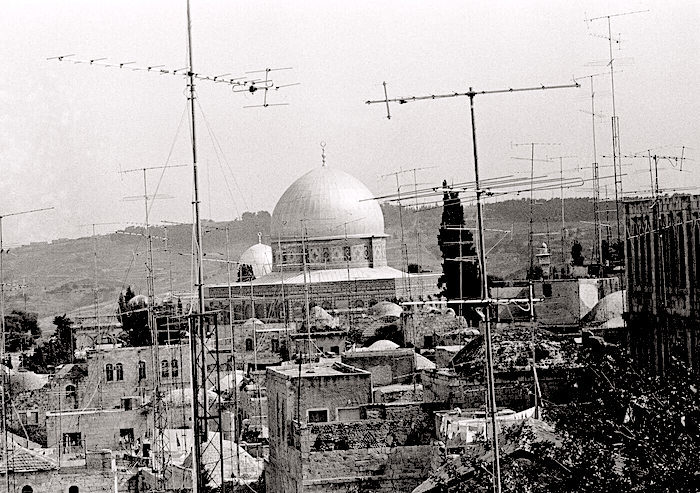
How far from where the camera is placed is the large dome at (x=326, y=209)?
157ft

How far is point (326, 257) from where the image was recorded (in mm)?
47688

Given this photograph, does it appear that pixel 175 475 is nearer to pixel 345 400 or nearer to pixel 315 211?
pixel 345 400

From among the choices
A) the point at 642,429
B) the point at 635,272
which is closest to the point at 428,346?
the point at 635,272

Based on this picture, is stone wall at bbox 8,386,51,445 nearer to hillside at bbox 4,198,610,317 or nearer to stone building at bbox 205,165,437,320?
stone building at bbox 205,165,437,320

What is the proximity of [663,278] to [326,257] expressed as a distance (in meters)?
27.1

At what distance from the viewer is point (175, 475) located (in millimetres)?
19438

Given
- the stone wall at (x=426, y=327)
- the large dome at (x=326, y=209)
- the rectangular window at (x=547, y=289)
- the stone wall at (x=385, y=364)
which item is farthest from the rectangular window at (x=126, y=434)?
the large dome at (x=326, y=209)

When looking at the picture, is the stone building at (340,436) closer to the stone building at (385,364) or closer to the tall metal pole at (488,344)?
the stone building at (385,364)

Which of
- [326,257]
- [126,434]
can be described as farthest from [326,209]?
[126,434]

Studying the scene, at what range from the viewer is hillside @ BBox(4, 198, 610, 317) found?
69.8 m

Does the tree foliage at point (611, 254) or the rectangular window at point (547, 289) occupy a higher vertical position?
the tree foliage at point (611, 254)

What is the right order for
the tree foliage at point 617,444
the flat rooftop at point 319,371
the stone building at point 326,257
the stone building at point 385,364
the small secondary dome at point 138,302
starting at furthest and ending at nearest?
1. the stone building at point 326,257
2. the small secondary dome at point 138,302
3. the stone building at point 385,364
4. the flat rooftop at point 319,371
5. the tree foliage at point 617,444

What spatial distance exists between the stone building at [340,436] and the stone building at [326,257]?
23.5 m

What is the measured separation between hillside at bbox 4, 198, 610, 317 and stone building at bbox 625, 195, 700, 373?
39.8 meters
